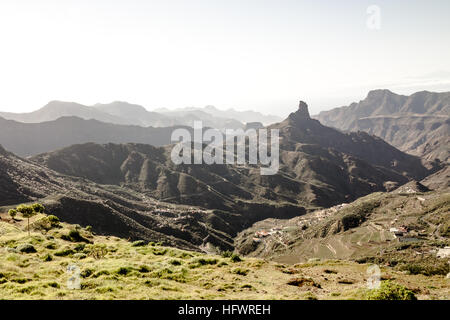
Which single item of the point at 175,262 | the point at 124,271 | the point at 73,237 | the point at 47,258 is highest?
the point at 124,271

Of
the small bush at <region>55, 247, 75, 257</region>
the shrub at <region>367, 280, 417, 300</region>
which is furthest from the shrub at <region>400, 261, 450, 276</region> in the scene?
the small bush at <region>55, 247, 75, 257</region>

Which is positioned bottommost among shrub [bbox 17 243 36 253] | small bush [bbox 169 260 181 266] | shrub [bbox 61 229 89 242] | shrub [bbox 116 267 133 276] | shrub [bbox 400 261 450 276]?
shrub [bbox 400 261 450 276]

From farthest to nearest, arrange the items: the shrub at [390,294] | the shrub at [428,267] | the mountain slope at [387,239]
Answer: the mountain slope at [387,239] → the shrub at [428,267] → the shrub at [390,294]

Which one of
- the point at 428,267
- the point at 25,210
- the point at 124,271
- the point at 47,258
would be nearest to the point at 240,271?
the point at 124,271

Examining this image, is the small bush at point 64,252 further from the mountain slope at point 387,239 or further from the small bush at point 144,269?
the mountain slope at point 387,239

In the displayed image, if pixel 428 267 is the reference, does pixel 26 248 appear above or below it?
above

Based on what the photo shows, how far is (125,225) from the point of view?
161250mm

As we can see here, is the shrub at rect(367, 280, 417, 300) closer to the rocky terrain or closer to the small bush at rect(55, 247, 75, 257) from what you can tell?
the small bush at rect(55, 247, 75, 257)

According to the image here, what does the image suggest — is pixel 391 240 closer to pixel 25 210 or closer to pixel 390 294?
pixel 390 294

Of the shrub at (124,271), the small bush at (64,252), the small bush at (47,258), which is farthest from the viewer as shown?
the small bush at (64,252)

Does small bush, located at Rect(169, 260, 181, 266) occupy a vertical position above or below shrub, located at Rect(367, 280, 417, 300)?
below

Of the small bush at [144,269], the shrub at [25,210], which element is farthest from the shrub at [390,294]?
the shrub at [25,210]
